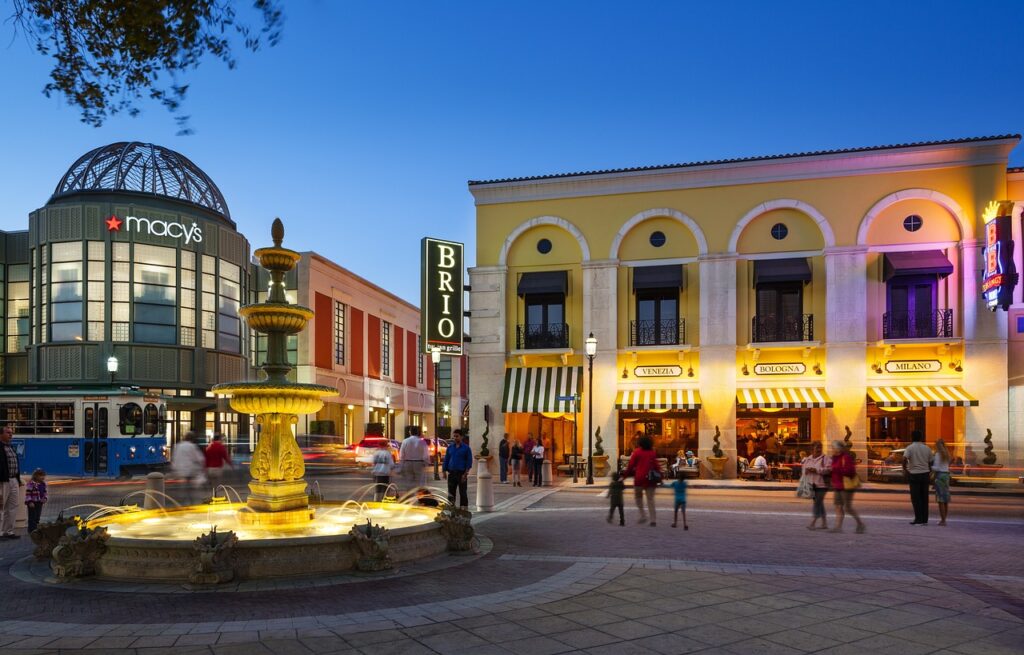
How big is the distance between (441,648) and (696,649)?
2180mm

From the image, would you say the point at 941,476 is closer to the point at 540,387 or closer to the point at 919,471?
the point at 919,471

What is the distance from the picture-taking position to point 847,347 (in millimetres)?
25156

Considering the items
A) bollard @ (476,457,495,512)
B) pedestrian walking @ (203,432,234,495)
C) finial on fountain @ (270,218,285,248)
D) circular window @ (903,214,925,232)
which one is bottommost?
bollard @ (476,457,495,512)

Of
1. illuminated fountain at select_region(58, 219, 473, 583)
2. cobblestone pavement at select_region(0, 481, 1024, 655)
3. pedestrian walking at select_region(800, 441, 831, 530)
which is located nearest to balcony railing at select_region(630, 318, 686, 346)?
pedestrian walking at select_region(800, 441, 831, 530)

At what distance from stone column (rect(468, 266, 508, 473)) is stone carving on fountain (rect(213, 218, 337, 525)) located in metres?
16.7

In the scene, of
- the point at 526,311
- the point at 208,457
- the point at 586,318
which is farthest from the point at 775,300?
the point at 208,457

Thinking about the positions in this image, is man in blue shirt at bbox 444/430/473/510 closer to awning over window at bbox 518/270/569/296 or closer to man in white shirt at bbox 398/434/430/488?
man in white shirt at bbox 398/434/430/488

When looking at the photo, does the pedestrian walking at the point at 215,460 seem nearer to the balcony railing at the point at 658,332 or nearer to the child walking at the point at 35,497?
the child walking at the point at 35,497

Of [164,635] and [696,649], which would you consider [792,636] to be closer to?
[696,649]

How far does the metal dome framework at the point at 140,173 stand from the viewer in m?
35.0

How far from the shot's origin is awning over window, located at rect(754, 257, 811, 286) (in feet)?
83.7

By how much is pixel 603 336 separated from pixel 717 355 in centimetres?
424

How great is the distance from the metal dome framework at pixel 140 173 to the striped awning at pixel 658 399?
24559 mm

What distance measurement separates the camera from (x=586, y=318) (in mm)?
27438
